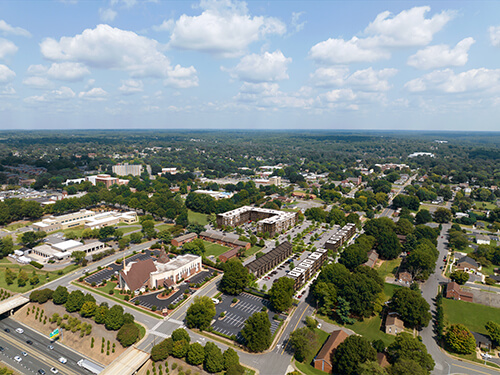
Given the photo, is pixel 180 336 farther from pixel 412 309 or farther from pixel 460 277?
pixel 460 277

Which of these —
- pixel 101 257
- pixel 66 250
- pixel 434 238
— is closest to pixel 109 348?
pixel 101 257

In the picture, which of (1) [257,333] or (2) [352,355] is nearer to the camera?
(2) [352,355]

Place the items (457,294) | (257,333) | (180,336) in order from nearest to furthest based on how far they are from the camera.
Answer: (180,336)
(257,333)
(457,294)

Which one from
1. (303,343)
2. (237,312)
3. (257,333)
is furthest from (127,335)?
(303,343)

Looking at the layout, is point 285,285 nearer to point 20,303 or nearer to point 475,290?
point 475,290

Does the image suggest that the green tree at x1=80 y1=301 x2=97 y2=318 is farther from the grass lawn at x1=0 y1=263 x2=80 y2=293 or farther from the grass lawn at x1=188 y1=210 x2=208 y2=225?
the grass lawn at x1=188 y1=210 x2=208 y2=225

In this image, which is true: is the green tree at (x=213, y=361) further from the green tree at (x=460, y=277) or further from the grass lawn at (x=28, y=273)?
the green tree at (x=460, y=277)

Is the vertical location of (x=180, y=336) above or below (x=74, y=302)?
below
